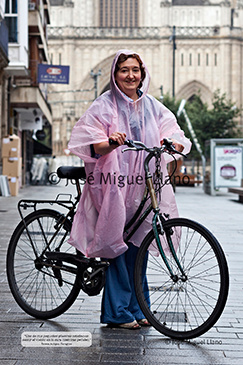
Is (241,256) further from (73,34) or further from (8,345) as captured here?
(73,34)

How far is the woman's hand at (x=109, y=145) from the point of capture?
11.5ft

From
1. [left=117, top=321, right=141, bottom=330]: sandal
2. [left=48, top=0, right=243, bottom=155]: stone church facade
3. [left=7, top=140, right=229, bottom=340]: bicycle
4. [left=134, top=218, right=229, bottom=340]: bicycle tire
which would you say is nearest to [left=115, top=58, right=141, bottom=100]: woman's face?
[left=7, top=140, right=229, bottom=340]: bicycle

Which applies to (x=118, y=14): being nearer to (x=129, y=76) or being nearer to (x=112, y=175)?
(x=129, y=76)

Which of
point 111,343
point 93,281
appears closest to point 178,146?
point 93,281

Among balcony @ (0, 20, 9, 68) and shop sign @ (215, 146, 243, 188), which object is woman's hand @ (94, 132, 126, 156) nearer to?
balcony @ (0, 20, 9, 68)

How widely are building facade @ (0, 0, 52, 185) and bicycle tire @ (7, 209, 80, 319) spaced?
1776cm

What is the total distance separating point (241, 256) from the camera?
7023 mm

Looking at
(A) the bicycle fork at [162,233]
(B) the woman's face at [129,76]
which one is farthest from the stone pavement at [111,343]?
(B) the woman's face at [129,76]

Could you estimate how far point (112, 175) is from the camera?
12.2 ft

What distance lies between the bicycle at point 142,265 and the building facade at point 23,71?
1781 centimetres

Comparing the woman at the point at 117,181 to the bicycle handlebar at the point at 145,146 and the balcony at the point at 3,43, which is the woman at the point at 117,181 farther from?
the balcony at the point at 3,43

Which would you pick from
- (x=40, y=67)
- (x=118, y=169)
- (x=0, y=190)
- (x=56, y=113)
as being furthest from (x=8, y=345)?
(x=56, y=113)

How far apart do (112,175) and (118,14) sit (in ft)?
208

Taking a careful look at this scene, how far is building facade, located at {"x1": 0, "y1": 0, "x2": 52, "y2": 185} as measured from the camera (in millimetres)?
22547
